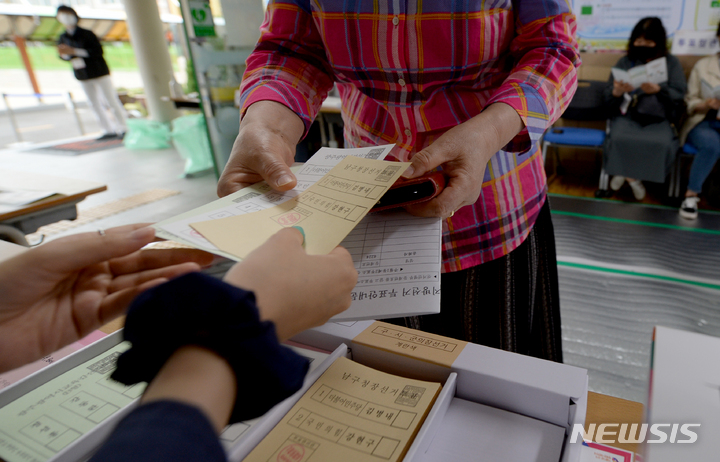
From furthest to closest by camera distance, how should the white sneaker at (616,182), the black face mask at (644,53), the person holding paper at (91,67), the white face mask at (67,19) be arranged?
the person holding paper at (91,67) → the white face mask at (67,19) → the white sneaker at (616,182) → the black face mask at (644,53)

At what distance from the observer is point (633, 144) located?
3.45 meters

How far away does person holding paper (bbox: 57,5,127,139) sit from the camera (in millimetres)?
6047

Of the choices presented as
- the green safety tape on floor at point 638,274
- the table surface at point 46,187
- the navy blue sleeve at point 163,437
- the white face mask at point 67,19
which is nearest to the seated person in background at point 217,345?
the navy blue sleeve at point 163,437

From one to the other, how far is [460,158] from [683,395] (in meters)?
0.42

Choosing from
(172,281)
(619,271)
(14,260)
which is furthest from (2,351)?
(619,271)

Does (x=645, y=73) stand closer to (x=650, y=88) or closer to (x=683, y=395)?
(x=650, y=88)

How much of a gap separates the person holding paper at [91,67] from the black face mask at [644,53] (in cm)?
689

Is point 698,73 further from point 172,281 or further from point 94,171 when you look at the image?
point 94,171

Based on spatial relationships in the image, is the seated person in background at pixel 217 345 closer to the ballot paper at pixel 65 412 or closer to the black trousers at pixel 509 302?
the ballot paper at pixel 65 412

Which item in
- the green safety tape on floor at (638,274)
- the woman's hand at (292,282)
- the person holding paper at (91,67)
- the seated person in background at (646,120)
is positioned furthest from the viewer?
the person holding paper at (91,67)

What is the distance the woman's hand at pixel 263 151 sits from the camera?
26.1 inches

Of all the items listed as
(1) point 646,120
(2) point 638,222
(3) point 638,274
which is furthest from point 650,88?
(3) point 638,274

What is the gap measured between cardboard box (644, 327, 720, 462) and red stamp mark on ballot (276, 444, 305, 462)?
0.36 m

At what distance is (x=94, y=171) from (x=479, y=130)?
18.0 ft
